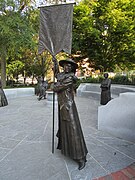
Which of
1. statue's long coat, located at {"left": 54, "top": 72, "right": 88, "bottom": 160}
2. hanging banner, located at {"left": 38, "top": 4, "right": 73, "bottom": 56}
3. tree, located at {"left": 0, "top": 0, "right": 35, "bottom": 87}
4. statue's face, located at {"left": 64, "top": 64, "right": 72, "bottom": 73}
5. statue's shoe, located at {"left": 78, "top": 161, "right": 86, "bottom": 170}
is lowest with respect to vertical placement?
statue's shoe, located at {"left": 78, "top": 161, "right": 86, "bottom": 170}

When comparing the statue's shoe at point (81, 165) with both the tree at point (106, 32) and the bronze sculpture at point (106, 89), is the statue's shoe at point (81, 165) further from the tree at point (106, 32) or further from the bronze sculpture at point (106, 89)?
the tree at point (106, 32)

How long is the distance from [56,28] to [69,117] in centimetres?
154

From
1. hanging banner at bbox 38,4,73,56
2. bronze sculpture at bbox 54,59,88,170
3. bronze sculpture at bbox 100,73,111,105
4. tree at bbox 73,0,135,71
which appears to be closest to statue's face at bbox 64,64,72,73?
bronze sculpture at bbox 54,59,88,170

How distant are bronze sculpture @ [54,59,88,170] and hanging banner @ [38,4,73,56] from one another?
38 centimetres

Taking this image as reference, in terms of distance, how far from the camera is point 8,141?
4164 millimetres

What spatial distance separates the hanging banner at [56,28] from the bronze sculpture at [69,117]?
14.8 inches

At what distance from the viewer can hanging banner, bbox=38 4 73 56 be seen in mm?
3191

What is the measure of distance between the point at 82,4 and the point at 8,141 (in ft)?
48.3

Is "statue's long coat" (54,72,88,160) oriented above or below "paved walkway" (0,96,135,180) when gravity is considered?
above

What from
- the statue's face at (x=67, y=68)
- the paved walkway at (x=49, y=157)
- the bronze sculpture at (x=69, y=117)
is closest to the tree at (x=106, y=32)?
the paved walkway at (x=49, y=157)

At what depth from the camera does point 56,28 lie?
3.25 m

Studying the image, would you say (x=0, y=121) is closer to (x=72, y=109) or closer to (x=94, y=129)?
(x=94, y=129)

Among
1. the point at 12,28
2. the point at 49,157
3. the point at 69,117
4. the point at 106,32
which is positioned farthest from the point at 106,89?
the point at 106,32

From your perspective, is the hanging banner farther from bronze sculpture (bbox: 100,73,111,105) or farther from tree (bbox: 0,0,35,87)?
tree (bbox: 0,0,35,87)
